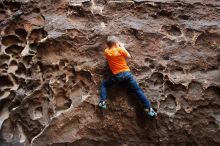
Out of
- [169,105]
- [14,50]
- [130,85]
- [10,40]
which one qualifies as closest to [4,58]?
[14,50]

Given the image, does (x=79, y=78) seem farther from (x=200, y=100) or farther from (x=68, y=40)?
(x=200, y=100)

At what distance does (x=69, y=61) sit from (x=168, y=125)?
164cm

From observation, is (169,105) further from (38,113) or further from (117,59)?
(38,113)

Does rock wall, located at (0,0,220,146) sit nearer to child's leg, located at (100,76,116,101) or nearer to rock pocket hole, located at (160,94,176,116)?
rock pocket hole, located at (160,94,176,116)

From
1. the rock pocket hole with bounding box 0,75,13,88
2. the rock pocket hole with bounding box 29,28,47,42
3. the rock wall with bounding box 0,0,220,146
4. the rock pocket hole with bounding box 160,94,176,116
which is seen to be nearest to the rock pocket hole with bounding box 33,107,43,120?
the rock wall with bounding box 0,0,220,146

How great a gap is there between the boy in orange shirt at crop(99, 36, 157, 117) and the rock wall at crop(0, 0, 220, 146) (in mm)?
153

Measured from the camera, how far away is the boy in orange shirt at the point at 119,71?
16.4 feet

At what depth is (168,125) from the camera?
5.11 meters

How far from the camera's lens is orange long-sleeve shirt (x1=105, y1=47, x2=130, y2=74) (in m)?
5.00

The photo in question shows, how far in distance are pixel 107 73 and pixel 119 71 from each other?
30cm

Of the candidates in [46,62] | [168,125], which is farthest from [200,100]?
[46,62]

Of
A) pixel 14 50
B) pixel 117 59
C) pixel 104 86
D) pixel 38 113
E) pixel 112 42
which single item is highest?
pixel 112 42

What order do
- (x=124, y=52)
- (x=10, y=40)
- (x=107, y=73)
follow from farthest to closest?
(x=10, y=40) < (x=107, y=73) < (x=124, y=52)

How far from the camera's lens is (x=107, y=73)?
526 cm
